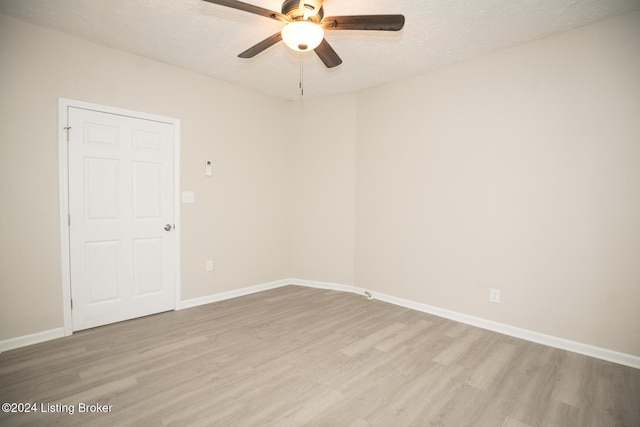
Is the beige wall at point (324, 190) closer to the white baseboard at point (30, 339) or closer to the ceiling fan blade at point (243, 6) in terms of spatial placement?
the ceiling fan blade at point (243, 6)

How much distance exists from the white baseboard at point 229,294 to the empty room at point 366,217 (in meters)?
0.03

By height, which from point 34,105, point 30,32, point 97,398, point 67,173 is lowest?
point 97,398

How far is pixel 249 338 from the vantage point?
2.79 meters

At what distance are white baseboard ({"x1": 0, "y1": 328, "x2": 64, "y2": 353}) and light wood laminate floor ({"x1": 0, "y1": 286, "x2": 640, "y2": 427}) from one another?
3.4 inches

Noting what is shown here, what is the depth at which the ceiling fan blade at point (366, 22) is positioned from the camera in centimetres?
182

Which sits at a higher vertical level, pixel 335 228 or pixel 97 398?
pixel 335 228

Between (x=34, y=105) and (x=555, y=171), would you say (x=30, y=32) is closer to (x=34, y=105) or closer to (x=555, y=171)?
(x=34, y=105)

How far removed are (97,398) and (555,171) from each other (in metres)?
3.87

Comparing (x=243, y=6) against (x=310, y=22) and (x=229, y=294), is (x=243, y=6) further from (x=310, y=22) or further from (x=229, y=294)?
(x=229, y=294)

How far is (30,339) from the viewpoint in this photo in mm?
2621

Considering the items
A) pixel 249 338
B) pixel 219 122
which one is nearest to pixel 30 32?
pixel 219 122

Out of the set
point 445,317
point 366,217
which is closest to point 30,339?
point 366,217

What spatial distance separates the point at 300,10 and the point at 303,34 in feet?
0.52

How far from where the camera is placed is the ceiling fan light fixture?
190 centimetres
